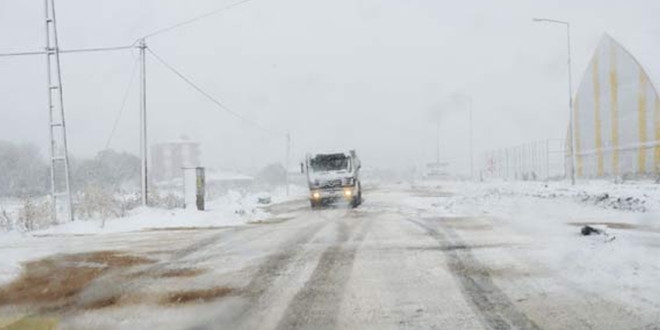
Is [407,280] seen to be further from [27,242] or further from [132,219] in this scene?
[132,219]

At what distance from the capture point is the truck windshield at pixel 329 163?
3359cm

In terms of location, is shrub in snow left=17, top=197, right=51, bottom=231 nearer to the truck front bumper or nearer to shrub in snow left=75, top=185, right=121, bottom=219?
shrub in snow left=75, top=185, right=121, bottom=219

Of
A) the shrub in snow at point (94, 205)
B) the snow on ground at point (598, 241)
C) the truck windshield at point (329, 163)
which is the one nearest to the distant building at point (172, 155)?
the truck windshield at point (329, 163)

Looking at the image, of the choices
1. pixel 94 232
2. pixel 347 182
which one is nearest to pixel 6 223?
pixel 94 232

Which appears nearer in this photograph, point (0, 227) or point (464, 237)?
point (464, 237)

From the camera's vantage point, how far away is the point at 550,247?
39.1 feet

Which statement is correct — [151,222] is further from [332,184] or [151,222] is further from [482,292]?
[482,292]

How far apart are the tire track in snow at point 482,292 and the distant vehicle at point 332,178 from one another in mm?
19415

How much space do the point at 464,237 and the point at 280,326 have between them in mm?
8757

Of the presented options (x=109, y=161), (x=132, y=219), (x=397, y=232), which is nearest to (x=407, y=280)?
(x=397, y=232)

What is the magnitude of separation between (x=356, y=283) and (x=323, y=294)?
82 centimetres

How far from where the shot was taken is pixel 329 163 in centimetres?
3369

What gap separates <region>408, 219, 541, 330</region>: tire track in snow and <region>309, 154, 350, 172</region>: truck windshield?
66.4 feet

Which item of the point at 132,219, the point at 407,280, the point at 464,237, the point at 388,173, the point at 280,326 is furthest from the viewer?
the point at 388,173
